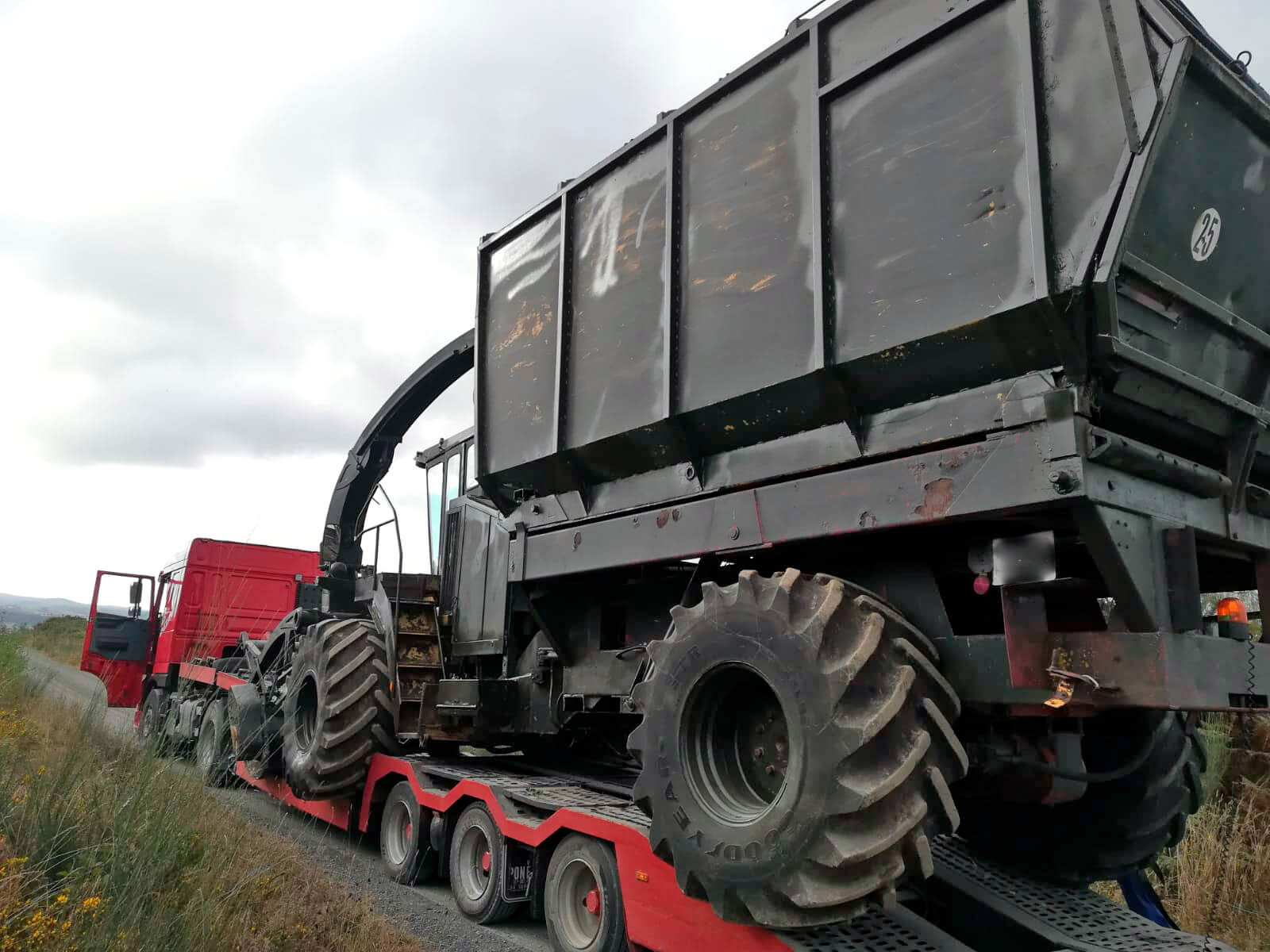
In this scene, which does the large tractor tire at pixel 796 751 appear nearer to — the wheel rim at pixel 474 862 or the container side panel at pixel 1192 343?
the container side panel at pixel 1192 343

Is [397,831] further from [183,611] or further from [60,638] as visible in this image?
[60,638]

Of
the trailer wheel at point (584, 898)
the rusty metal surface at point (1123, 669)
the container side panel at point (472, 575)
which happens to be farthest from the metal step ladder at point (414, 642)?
the rusty metal surface at point (1123, 669)

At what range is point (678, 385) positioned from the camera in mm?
4426

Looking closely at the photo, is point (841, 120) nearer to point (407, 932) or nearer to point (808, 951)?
point (808, 951)

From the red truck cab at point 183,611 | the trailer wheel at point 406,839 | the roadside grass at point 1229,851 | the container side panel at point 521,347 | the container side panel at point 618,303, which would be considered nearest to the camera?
the container side panel at point 618,303

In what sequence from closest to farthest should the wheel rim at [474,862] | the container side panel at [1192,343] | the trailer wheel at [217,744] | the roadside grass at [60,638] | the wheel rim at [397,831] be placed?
the container side panel at [1192,343] < the wheel rim at [474,862] < the wheel rim at [397,831] < the trailer wheel at [217,744] < the roadside grass at [60,638]

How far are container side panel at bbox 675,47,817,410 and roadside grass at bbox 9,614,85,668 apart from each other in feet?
97.7

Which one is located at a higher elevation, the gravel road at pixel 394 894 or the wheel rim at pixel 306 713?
the wheel rim at pixel 306 713

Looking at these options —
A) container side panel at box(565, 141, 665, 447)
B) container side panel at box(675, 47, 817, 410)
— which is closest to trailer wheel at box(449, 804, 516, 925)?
container side panel at box(565, 141, 665, 447)

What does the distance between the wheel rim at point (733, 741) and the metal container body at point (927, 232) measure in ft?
3.17

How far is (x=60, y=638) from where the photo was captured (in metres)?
35.9

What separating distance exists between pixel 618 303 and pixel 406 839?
4.33 metres

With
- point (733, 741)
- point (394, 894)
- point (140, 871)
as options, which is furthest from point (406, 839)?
point (733, 741)

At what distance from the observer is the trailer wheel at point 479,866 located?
533 centimetres
